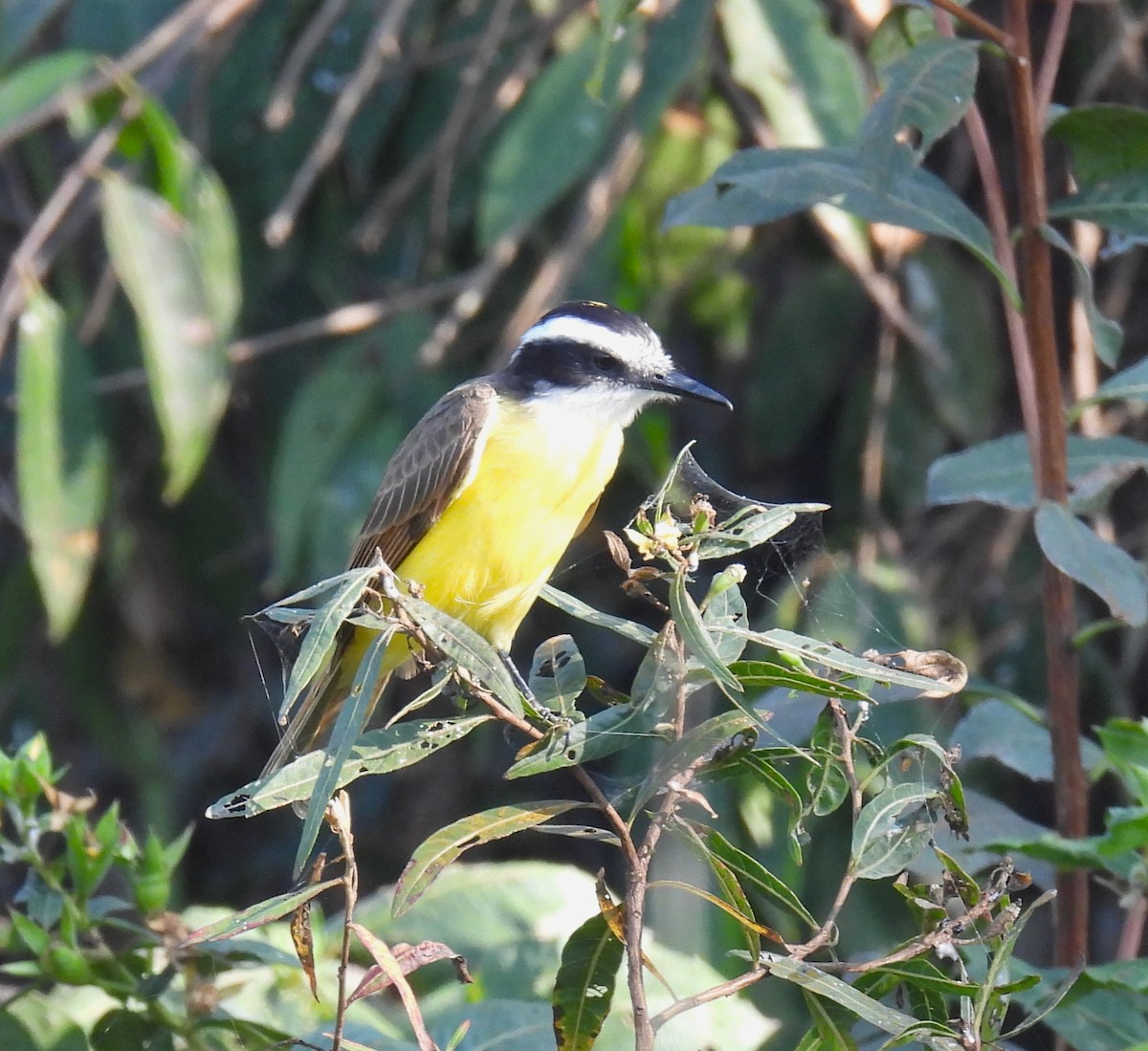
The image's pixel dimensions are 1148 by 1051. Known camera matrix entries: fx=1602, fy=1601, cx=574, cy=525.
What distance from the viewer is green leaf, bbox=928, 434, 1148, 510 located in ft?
6.33

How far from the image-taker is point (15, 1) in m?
3.59

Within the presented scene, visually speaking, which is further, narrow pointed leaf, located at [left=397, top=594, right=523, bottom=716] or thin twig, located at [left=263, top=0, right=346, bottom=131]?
thin twig, located at [left=263, top=0, right=346, bottom=131]

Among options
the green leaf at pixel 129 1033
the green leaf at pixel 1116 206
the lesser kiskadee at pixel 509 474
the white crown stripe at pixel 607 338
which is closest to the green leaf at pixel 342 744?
the green leaf at pixel 129 1033

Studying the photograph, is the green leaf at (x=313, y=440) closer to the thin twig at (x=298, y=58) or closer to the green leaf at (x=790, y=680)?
the thin twig at (x=298, y=58)

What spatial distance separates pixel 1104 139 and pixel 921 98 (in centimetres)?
34

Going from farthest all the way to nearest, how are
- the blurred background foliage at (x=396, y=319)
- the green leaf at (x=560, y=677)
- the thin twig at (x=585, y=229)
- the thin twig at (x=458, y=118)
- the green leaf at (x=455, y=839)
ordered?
the thin twig at (x=458, y=118), the thin twig at (x=585, y=229), the blurred background foliage at (x=396, y=319), the green leaf at (x=560, y=677), the green leaf at (x=455, y=839)

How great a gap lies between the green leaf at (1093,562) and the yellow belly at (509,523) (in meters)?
1.09

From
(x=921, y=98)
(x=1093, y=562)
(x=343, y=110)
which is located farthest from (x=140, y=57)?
(x=1093, y=562)

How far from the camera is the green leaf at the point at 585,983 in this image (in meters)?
1.38

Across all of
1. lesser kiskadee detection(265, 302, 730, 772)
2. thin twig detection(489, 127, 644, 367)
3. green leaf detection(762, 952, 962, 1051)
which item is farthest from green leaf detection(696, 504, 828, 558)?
thin twig detection(489, 127, 644, 367)

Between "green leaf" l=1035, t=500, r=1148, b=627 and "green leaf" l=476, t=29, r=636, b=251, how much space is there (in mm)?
1712

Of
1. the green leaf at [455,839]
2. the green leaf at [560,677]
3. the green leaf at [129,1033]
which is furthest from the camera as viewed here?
the green leaf at [129,1033]

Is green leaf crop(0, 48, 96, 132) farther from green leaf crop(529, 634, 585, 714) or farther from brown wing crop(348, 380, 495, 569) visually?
green leaf crop(529, 634, 585, 714)

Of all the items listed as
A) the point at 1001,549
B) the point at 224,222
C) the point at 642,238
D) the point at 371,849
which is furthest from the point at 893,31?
the point at 371,849
